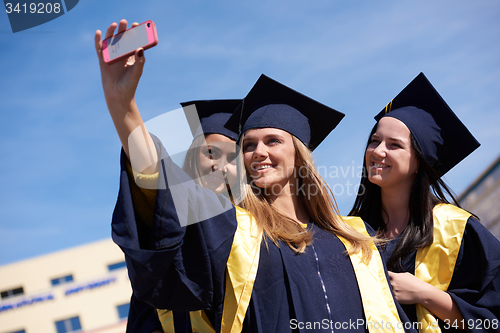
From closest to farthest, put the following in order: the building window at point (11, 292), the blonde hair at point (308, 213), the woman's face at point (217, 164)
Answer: the blonde hair at point (308, 213) < the woman's face at point (217, 164) < the building window at point (11, 292)

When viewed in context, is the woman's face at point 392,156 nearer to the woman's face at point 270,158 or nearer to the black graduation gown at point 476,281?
the black graduation gown at point 476,281

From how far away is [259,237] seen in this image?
8.53 feet

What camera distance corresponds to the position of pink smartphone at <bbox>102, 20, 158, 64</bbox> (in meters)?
1.79

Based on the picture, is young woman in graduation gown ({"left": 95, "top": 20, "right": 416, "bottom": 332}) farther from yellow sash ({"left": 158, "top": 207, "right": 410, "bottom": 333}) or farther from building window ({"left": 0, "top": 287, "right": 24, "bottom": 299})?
building window ({"left": 0, "top": 287, "right": 24, "bottom": 299})

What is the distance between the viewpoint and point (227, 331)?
2359mm

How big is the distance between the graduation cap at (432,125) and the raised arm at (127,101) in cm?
233

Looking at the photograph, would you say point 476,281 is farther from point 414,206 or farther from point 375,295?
point 375,295

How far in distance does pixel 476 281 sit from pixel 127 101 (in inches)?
100

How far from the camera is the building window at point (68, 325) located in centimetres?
3303

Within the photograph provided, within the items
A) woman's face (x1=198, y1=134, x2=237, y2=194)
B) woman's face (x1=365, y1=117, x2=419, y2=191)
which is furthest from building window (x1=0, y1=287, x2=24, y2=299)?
woman's face (x1=365, y1=117, x2=419, y2=191)

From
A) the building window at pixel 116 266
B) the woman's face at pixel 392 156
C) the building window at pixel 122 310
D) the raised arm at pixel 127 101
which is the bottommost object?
the building window at pixel 122 310

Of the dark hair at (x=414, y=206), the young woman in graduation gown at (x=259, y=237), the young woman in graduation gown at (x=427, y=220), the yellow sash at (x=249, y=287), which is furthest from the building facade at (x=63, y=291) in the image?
the yellow sash at (x=249, y=287)

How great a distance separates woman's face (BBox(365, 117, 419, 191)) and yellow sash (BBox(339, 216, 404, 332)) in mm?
832

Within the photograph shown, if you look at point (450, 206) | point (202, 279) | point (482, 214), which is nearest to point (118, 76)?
point (202, 279)
